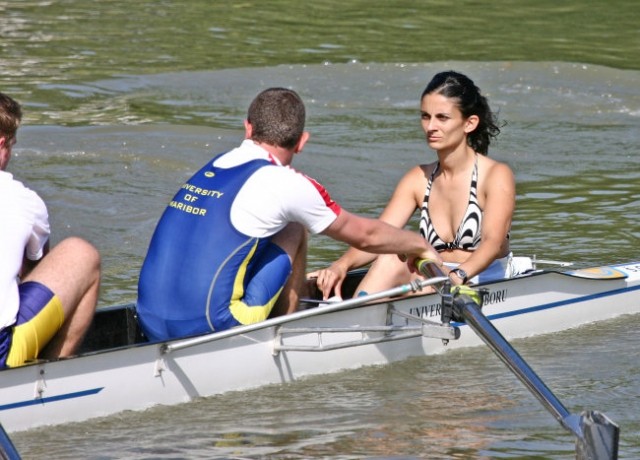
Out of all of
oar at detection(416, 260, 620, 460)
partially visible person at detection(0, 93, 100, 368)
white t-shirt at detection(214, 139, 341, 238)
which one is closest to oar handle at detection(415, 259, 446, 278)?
oar at detection(416, 260, 620, 460)

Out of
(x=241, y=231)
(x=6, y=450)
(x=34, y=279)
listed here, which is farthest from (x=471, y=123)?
(x=6, y=450)

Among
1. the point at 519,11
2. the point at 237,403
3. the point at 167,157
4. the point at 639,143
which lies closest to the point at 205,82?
the point at 167,157

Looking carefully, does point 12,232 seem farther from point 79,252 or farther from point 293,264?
point 293,264

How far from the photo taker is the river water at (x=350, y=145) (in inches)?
226

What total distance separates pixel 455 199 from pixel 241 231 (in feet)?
5.88

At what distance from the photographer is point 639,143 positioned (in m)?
12.5

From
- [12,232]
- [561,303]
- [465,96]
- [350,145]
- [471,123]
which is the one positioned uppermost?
[465,96]

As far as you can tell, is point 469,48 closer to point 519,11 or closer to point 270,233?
point 519,11

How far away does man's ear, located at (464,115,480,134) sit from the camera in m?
6.80

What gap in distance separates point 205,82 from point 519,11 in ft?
24.0

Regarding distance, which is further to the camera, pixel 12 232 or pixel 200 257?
pixel 200 257

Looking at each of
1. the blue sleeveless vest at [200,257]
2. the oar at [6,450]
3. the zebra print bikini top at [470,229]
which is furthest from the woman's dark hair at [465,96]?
the oar at [6,450]

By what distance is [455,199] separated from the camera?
6.89m

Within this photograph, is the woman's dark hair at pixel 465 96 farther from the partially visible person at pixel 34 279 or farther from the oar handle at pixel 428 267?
the partially visible person at pixel 34 279
